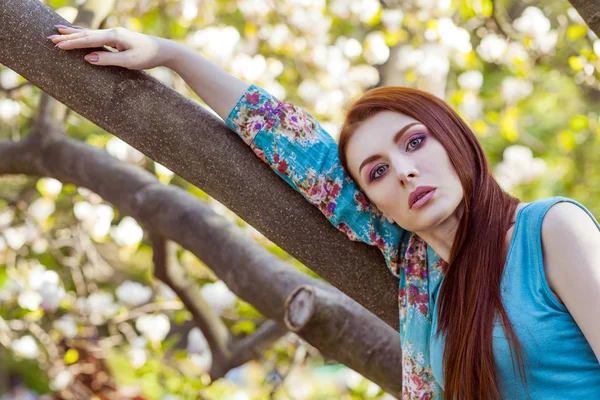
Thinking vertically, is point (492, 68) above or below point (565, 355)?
above

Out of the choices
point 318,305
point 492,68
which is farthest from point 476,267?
point 492,68

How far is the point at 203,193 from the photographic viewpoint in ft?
10.9

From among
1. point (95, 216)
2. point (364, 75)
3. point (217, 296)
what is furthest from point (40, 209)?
point (364, 75)

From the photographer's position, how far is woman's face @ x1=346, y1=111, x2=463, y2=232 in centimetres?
137

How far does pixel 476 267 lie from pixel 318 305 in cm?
45

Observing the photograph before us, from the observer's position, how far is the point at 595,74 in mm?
2412

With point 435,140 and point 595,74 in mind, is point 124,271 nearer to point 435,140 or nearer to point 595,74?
point 595,74

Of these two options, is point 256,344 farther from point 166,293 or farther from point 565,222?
point 565,222

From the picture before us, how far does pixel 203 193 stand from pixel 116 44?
1953mm

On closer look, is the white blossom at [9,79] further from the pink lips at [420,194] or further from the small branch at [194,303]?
the pink lips at [420,194]

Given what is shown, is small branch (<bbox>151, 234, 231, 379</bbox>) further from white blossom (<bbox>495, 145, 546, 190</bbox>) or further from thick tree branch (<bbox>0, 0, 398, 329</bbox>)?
white blossom (<bbox>495, 145, 546, 190</bbox>)


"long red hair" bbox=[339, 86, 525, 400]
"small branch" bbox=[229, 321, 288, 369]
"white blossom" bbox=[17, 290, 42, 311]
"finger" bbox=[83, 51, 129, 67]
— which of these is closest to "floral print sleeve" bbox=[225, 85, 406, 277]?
"long red hair" bbox=[339, 86, 525, 400]

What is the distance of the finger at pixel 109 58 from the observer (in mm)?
1362

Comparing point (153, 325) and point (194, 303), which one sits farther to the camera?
point (153, 325)
